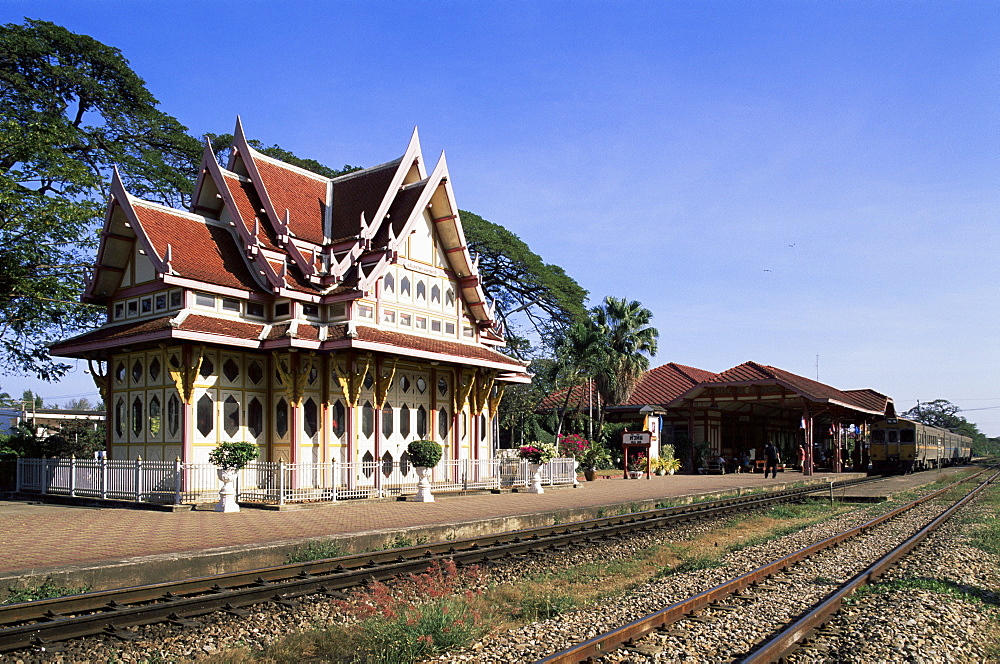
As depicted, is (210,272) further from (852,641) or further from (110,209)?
(852,641)

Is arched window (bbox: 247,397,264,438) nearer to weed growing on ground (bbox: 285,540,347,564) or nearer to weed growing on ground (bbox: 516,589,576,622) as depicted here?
weed growing on ground (bbox: 285,540,347,564)

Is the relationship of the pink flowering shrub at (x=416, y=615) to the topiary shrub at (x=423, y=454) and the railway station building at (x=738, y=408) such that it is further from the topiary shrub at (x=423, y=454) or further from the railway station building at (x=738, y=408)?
the railway station building at (x=738, y=408)

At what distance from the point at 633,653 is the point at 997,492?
2702 centimetres

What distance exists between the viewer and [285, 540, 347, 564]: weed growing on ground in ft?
38.8

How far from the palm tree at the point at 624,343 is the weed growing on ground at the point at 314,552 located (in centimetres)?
2951

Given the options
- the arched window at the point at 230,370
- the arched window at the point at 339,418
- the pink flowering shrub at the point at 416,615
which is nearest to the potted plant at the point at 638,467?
the arched window at the point at 339,418

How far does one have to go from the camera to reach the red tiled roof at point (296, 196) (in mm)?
23703

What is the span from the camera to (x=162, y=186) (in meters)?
32.7

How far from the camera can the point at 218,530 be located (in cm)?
1384

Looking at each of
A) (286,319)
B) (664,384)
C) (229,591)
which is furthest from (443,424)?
(664,384)

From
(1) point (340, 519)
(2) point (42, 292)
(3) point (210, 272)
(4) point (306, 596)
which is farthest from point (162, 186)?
(4) point (306, 596)

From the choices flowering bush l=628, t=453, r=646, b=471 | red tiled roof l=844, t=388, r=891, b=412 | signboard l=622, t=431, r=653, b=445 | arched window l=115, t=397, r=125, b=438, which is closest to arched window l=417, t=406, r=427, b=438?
arched window l=115, t=397, r=125, b=438

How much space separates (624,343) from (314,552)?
103ft

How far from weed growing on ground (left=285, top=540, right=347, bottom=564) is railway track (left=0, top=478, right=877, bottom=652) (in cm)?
83
